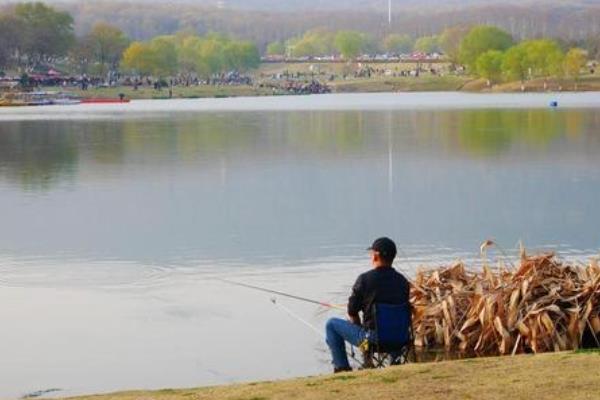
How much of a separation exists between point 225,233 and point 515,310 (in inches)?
455

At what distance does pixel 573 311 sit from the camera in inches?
588

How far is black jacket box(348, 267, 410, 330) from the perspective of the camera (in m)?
12.8

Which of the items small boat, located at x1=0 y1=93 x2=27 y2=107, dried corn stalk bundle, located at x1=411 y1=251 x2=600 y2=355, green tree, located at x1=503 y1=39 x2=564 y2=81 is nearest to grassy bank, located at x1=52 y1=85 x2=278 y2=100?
small boat, located at x1=0 y1=93 x2=27 y2=107

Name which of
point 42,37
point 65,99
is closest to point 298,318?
point 65,99

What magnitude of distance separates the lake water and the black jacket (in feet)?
6.84

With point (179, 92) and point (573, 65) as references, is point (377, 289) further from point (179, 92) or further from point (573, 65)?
point (179, 92)

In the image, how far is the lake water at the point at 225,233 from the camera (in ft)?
52.3

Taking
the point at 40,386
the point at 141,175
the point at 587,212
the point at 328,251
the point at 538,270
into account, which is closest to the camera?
the point at 40,386

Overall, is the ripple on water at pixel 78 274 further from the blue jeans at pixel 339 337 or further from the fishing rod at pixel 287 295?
the blue jeans at pixel 339 337

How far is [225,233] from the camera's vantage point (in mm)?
26141

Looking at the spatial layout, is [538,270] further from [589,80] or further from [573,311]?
[589,80]

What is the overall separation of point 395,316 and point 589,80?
171998 millimetres

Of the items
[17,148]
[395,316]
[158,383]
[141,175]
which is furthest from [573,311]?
[17,148]

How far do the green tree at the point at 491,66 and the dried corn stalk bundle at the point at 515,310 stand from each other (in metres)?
164
